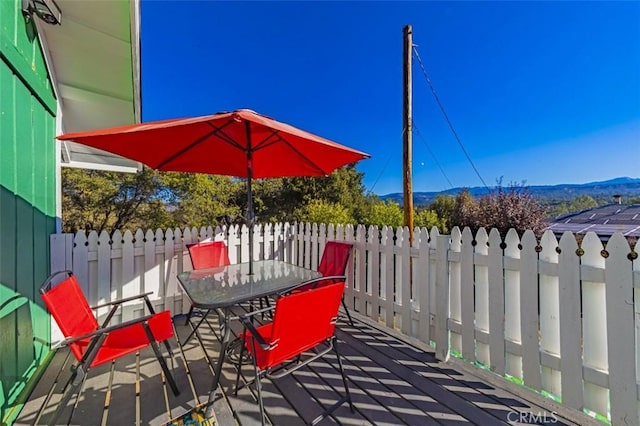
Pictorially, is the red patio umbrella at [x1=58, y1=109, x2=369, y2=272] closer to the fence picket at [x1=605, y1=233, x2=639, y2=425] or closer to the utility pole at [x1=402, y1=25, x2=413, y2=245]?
the fence picket at [x1=605, y1=233, x2=639, y2=425]

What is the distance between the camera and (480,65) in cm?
1248

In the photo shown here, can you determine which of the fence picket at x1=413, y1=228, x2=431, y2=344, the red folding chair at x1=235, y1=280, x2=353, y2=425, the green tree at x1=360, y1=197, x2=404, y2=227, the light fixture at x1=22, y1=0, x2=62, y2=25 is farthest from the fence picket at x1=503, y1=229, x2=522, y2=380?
the green tree at x1=360, y1=197, x2=404, y2=227

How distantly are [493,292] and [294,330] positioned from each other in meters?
1.76

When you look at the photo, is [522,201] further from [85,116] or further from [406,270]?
[85,116]

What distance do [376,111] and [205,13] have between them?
34.6 ft

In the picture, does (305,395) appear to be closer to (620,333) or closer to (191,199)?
(620,333)

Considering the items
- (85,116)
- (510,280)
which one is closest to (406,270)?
(510,280)

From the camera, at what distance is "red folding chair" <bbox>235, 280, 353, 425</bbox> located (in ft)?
5.29

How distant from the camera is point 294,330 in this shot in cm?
173

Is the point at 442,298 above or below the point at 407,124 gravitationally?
below

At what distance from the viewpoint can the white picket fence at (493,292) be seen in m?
1.73

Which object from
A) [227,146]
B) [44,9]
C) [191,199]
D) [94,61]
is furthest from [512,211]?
[191,199]

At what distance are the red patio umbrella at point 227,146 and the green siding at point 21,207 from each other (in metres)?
0.64

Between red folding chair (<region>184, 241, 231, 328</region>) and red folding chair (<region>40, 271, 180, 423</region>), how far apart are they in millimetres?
1337
